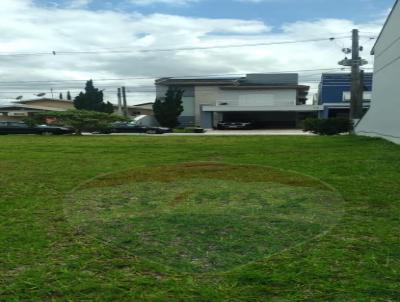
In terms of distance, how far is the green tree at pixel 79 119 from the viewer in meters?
28.7

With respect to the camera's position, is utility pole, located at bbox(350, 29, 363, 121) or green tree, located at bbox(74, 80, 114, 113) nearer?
utility pole, located at bbox(350, 29, 363, 121)

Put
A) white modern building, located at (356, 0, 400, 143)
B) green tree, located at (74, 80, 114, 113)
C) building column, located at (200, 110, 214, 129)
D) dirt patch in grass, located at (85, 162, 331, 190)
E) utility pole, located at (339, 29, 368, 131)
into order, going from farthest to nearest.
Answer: green tree, located at (74, 80, 114, 113) → building column, located at (200, 110, 214, 129) → utility pole, located at (339, 29, 368, 131) → white modern building, located at (356, 0, 400, 143) → dirt patch in grass, located at (85, 162, 331, 190)

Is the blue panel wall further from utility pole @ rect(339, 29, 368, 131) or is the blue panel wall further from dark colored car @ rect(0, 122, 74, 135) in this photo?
dark colored car @ rect(0, 122, 74, 135)

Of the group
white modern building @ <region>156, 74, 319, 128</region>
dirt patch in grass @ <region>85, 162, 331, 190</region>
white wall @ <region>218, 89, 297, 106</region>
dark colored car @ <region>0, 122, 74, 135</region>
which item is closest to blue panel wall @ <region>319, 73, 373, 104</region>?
white modern building @ <region>156, 74, 319, 128</region>

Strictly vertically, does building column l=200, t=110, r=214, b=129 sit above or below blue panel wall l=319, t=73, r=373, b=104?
below

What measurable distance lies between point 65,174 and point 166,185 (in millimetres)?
2446

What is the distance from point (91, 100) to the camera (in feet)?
174

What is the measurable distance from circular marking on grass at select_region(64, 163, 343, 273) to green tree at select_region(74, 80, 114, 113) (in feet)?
152

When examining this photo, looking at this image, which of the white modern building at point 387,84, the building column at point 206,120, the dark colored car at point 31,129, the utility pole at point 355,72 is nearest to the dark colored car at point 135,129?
the dark colored car at point 31,129

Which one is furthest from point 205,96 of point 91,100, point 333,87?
point 333,87

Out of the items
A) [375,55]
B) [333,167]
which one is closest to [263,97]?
[375,55]

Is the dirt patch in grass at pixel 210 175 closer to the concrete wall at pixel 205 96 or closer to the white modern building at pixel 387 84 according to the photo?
the white modern building at pixel 387 84

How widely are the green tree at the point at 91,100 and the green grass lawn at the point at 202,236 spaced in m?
45.9

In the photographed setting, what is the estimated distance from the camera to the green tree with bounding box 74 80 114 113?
52.6m
